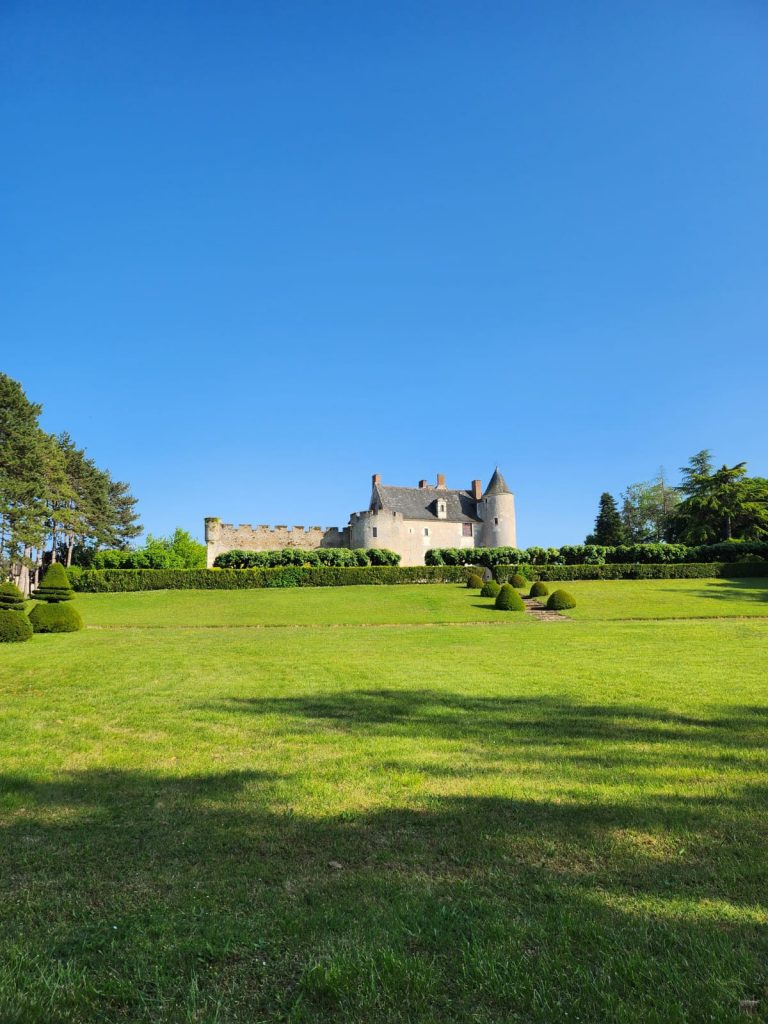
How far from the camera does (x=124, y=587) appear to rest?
1405 inches

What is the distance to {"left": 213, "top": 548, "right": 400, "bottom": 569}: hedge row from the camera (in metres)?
47.6

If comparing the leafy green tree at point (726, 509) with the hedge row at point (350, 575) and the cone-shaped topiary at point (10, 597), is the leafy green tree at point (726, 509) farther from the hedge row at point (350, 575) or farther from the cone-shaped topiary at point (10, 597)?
the cone-shaped topiary at point (10, 597)

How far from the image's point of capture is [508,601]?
2620 centimetres

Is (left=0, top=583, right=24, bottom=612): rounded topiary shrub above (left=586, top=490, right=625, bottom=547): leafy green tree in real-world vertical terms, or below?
below

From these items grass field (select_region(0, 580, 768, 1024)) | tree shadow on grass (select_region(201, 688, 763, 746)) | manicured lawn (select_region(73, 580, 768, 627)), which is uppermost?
grass field (select_region(0, 580, 768, 1024))

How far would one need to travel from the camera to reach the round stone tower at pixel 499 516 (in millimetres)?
53156

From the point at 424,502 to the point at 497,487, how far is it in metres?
6.74

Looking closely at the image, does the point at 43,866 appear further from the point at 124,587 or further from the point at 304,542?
the point at 304,542

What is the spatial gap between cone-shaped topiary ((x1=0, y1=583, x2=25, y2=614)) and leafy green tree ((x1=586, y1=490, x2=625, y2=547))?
55697 millimetres

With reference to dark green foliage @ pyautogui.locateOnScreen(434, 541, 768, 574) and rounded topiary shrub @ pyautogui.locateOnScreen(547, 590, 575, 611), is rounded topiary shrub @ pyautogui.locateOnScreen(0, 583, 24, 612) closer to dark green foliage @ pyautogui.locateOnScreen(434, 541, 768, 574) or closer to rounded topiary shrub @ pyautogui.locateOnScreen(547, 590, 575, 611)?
rounded topiary shrub @ pyautogui.locateOnScreen(547, 590, 575, 611)

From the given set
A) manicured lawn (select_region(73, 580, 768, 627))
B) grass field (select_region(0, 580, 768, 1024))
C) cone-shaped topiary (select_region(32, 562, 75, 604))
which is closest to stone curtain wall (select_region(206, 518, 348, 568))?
manicured lawn (select_region(73, 580, 768, 627))

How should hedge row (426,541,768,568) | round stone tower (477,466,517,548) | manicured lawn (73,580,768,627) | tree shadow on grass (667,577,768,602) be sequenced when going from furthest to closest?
1. round stone tower (477,466,517,548)
2. hedge row (426,541,768,568)
3. tree shadow on grass (667,577,768,602)
4. manicured lawn (73,580,768,627)

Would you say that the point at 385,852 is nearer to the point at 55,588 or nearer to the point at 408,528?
the point at 55,588

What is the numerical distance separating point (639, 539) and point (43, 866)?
6933cm
